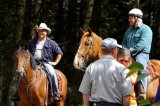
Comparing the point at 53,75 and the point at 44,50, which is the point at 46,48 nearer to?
the point at 44,50

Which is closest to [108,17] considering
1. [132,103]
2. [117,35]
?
[117,35]

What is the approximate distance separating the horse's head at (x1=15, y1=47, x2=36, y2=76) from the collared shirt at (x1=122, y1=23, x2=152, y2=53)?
2230 mm

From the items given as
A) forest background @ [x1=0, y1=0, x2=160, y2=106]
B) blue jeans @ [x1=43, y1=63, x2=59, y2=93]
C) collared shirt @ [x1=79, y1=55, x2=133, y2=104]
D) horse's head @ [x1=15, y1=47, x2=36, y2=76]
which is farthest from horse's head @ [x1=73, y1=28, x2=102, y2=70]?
forest background @ [x1=0, y1=0, x2=160, y2=106]

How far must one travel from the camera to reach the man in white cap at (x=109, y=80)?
4945 mm

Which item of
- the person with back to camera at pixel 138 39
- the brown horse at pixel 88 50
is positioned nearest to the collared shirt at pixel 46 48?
the brown horse at pixel 88 50

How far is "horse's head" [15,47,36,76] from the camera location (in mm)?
9039

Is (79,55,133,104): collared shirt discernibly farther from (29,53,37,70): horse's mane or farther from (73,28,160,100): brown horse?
(29,53,37,70): horse's mane

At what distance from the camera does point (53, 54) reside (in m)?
10.6

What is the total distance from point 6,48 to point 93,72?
14.8 meters

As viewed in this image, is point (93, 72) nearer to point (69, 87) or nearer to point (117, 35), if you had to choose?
point (69, 87)

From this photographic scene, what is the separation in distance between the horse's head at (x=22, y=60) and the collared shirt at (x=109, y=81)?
4.13 metres

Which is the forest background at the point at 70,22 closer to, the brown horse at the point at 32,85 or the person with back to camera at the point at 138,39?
the brown horse at the point at 32,85

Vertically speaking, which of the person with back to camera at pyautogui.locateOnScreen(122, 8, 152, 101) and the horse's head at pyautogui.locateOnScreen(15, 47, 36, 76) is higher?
the person with back to camera at pyautogui.locateOnScreen(122, 8, 152, 101)

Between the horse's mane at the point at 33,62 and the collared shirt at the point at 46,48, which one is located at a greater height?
Answer: the collared shirt at the point at 46,48
